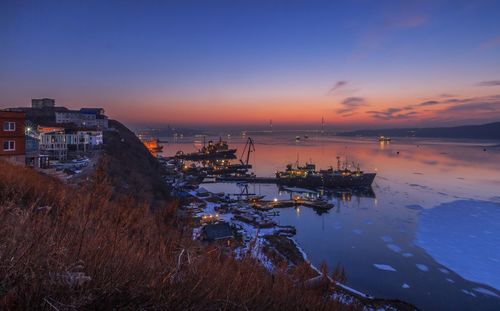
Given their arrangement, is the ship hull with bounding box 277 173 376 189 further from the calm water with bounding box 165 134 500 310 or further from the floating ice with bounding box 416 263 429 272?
the floating ice with bounding box 416 263 429 272

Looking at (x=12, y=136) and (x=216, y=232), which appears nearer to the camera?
(x=12, y=136)

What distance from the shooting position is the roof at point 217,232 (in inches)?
638

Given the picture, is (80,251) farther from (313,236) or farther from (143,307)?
(313,236)

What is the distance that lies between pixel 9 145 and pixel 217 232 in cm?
1087

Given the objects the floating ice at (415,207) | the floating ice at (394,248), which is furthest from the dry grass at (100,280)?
the floating ice at (415,207)

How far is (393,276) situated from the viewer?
14656 mm

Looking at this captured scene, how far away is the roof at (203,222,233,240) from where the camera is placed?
53.2 ft

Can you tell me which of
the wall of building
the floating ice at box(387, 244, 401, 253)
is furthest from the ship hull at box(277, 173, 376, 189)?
the wall of building

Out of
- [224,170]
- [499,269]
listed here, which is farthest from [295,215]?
[224,170]

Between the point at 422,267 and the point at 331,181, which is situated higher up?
the point at 331,181

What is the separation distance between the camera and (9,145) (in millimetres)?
13773

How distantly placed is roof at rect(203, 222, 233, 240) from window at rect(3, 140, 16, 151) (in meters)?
10.0

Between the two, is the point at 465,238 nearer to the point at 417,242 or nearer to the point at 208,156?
the point at 417,242

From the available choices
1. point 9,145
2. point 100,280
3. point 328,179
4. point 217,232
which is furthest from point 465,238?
point 9,145
